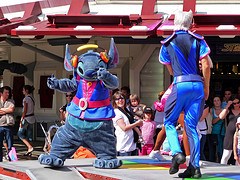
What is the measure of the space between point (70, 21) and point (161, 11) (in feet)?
8.66

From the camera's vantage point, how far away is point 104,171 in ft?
19.2

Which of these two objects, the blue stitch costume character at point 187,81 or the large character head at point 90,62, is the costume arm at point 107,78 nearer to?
the large character head at point 90,62

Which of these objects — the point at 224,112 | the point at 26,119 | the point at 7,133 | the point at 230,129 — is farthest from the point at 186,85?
the point at 26,119

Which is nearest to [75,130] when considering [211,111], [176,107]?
[176,107]

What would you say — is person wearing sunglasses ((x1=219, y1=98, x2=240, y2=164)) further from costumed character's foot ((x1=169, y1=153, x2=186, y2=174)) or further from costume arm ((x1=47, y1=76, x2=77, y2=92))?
costumed character's foot ((x1=169, y1=153, x2=186, y2=174))

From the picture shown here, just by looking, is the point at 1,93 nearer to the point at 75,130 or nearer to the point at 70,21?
the point at 70,21

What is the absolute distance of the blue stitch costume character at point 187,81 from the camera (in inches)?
214

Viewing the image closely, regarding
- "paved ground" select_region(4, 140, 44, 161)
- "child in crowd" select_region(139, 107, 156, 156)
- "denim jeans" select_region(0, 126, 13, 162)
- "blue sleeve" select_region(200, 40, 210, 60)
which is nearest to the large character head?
"blue sleeve" select_region(200, 40, 210, 60)

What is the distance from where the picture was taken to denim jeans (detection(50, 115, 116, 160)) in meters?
6.20

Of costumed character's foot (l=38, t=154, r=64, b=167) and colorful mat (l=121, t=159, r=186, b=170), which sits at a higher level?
costumed character's foot (l=38, t=154, r=64, b=167)

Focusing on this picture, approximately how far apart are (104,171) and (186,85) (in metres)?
1.28

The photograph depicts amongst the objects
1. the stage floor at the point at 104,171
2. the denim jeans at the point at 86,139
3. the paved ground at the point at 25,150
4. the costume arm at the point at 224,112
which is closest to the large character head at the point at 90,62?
the denim jeans at the point at 86,139

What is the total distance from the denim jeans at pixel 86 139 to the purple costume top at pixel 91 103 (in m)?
0.07

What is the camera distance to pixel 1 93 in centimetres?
1113
